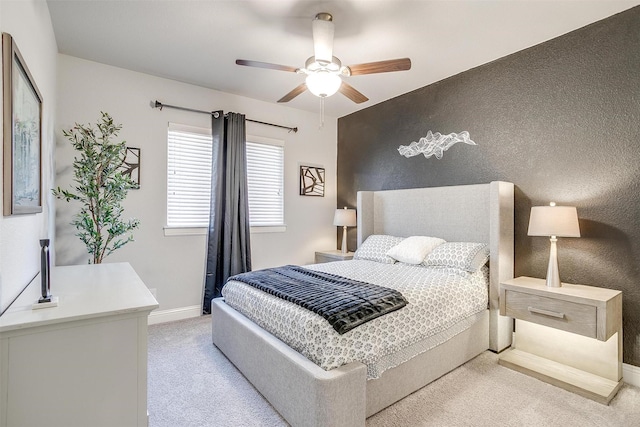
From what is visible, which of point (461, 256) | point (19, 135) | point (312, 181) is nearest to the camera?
point (19, 135)

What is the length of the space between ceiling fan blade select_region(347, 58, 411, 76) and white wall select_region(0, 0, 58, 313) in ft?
6.18

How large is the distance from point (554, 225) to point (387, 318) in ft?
4.99

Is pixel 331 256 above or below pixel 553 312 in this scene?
above

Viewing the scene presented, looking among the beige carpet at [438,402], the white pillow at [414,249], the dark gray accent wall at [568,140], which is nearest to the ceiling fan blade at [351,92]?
the dark gray accent wall at [568,140]

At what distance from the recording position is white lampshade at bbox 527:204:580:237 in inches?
91.6

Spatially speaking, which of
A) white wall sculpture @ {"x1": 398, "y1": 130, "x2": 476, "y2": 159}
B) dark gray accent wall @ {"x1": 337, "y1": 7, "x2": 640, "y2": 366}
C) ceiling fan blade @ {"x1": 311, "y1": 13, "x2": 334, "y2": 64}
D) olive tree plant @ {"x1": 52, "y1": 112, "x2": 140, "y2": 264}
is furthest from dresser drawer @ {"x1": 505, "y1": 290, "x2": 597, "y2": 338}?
olive tree plant @ {"x1": 52, "y1": 112, "x2": 140, "y2": 264}

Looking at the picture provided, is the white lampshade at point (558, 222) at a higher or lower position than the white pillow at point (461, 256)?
higher

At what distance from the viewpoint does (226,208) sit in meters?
3.73

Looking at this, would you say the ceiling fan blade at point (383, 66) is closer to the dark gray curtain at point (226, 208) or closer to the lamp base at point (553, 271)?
the lamp base at point (553, 271)

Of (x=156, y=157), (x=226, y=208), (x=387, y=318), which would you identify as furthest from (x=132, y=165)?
(x=387, y=318)

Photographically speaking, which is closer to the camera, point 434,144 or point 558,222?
point 558,222

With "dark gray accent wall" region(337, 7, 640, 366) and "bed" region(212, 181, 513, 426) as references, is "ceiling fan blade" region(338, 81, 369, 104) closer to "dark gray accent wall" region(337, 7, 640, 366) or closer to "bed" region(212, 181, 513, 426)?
"dark gray accent wall" region(337, 7, 640, 366)

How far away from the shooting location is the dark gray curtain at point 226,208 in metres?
3.68

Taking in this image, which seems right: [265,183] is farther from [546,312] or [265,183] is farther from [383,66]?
[546,312]
